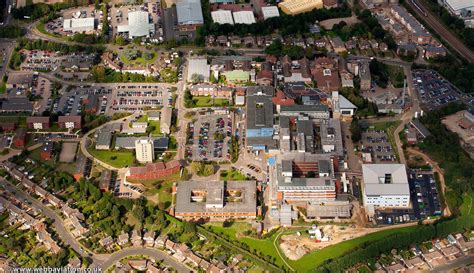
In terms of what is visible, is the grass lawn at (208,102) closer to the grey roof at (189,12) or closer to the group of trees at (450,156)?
the grey roof at (189,12)

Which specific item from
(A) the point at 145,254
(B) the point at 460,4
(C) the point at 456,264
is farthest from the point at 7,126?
(B) the point at 460,4

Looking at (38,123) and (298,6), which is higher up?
(298,6)

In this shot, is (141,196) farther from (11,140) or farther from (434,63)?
(434,63)

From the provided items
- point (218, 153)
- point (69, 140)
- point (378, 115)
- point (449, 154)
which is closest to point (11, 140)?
point (69, 140)

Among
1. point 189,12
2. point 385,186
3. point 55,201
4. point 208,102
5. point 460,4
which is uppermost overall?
point 460,4

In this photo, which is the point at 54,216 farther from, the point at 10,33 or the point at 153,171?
the point at 10,33

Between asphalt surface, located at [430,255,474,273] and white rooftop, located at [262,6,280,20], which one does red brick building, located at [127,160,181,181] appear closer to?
asphalt surface, located at [430,255,474,273]

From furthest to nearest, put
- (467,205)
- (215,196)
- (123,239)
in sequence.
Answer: (467,205), (215,196), (123,239)
